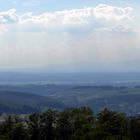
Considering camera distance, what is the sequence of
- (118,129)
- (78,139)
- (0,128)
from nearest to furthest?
(78,139) < (118,129) < (0,128)

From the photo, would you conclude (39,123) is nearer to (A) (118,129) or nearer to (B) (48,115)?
(B) (48,115)

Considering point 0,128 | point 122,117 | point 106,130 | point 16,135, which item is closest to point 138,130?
point 122,117

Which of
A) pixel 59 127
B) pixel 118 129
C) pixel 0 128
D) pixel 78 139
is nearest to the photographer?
pixel 78 139

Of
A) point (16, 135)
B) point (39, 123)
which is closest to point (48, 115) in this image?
point (39, 123)

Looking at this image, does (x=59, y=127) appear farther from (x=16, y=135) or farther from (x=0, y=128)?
(x=0, y=128)

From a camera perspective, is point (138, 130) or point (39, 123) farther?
point (39, 123)

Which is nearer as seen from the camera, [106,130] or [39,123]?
[106,130]
